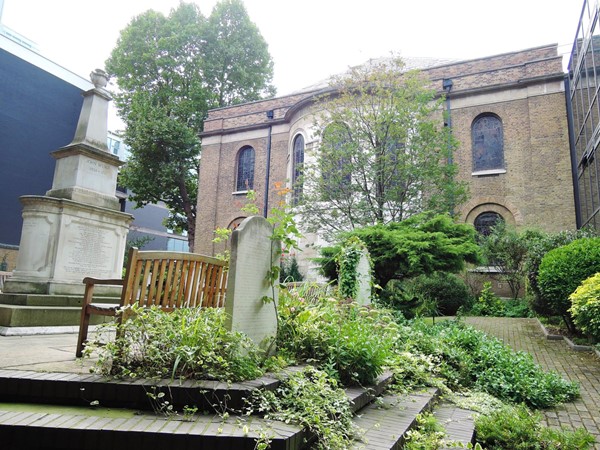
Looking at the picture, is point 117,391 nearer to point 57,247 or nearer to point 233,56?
point 57,247

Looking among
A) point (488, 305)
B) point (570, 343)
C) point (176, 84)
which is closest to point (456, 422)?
point (570, 343)

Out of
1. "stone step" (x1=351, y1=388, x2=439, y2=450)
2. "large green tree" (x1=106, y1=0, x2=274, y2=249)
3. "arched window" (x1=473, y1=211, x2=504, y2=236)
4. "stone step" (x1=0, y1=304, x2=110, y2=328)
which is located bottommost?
"stone step" (x1=351, y1=388, x2=439, y2=450)

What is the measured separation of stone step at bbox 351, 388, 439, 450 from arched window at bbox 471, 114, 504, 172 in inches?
640

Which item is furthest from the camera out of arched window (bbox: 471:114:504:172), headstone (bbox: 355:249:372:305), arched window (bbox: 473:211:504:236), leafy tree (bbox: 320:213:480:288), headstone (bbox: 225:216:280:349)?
arched window (bbox: 471:114:504:172)

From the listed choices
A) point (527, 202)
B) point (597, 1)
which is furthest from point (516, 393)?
point (527, 202)

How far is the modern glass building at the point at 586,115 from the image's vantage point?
1228 cm

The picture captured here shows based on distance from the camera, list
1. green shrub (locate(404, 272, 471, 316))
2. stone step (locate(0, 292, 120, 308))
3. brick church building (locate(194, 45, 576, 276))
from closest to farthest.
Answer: stone step (locate(0, 292, 120, 308)) → green shrub (locate(404, 272, 471, 316)) → brick church building (locate(194, 45, 576, 276))

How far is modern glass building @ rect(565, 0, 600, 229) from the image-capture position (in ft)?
40.3

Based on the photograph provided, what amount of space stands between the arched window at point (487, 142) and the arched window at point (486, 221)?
2.10 meters

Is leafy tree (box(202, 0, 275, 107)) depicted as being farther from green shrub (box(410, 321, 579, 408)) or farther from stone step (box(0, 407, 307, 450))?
stone step (box(0, 407, 307, 450))

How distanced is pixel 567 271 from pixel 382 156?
20.9 ft

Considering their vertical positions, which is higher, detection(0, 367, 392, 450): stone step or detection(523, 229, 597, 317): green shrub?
detection(523, 229, 597, 317): green shrub

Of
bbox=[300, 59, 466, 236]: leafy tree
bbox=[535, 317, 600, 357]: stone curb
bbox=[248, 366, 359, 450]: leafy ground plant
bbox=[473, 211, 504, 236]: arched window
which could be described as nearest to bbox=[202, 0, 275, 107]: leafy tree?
bbox=[300, 59, 466, 236]: leafy tree

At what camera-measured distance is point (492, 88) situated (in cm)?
1803
